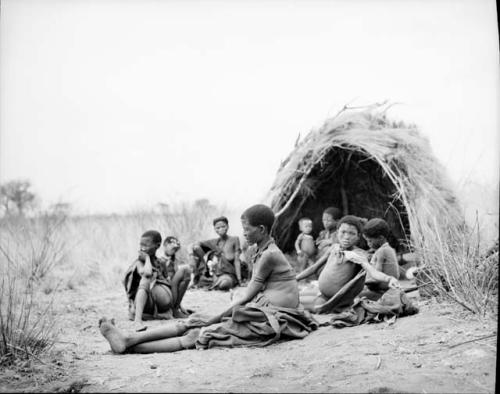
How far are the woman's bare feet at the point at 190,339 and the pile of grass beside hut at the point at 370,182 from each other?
2.05 metres

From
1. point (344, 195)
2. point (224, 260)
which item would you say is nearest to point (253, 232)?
point (224, 260)

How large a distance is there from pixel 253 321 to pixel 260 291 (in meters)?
0.28

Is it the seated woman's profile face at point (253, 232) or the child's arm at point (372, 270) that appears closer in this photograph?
the seated woman's profile face at point (253, 232)

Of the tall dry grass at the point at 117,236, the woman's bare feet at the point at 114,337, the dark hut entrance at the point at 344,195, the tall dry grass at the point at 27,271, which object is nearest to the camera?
the tall dry grass at the point at 27,271

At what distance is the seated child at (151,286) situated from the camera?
5418mm

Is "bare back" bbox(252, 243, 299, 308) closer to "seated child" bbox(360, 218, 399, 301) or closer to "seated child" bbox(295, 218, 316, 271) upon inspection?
"seated child" bbox(360, 218, 399, 301)

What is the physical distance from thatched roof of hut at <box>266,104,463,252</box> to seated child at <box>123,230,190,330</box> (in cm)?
258

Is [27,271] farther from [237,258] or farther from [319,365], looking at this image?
[319,365]

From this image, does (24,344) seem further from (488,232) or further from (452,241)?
(488,232)

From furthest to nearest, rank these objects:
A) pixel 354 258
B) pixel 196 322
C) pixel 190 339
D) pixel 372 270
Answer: pixel 354 258 → pixel 372 270 → pixel 196 322 → pixel 190 339

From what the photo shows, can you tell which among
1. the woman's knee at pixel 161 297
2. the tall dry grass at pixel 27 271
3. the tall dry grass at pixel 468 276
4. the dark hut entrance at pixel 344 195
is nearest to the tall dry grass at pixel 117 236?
the tall dry grass at pixel 27 271

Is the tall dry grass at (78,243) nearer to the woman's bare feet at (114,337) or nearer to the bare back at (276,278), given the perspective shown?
the woman's bare feet at (114,337)

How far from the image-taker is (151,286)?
5.54 m

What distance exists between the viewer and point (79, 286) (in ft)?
28.2
